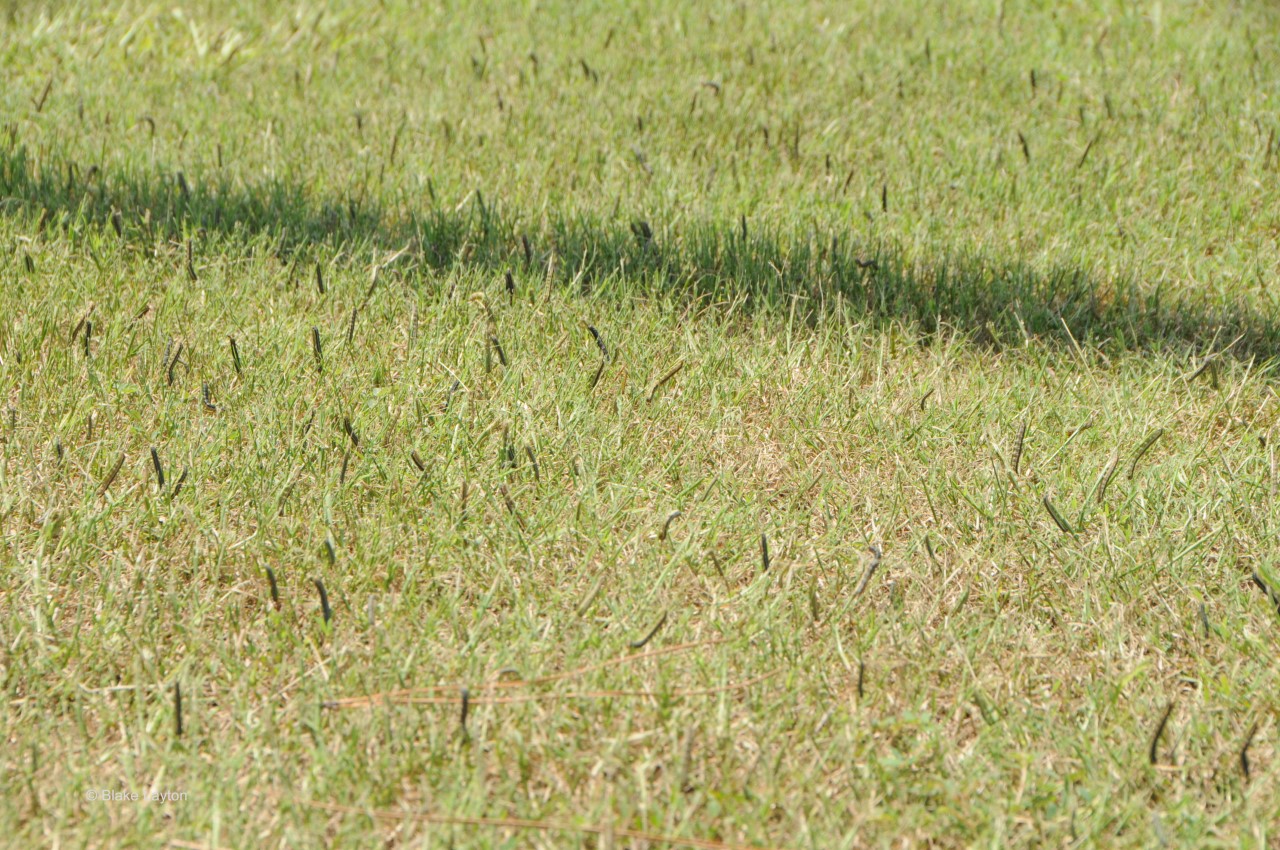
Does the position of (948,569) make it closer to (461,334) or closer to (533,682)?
(533,682)

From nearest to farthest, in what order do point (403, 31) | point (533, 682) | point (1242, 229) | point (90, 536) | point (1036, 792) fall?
point (1036, 792) → point (533, 682) → point (90, 536) → point (1242, 229) → point (403, 31)

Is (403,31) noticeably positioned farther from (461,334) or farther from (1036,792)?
(1036,792)

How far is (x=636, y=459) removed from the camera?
270cm

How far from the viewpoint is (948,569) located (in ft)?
7.99

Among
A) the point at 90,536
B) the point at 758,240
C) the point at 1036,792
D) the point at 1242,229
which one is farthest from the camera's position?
the point at 1242,229

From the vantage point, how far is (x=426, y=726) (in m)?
2.00

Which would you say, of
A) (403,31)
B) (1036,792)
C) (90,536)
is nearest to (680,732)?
(1036,792)

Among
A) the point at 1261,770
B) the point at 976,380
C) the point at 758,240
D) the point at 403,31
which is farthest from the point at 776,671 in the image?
the point at 403,31

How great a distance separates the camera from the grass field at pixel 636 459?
6.38ft

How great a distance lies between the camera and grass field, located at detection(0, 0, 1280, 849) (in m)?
1.94

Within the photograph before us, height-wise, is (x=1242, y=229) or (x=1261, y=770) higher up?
(x=1242, y=229)

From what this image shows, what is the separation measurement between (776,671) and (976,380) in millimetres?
1255

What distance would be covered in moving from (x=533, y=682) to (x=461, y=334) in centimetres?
126

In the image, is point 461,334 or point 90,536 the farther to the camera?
point 461,334
